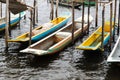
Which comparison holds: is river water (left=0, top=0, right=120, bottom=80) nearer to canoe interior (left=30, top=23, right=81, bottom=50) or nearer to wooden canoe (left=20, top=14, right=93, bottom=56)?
wooden canoe (left=20, top=14, right=93, bottom=56)

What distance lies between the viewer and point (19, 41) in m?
18.8

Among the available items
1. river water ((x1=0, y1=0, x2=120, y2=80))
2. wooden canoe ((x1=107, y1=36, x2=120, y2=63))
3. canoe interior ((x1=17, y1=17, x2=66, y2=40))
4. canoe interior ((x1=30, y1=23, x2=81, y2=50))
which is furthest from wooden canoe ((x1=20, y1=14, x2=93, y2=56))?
wooden canoe ((x1=107, y1=36, x2=120, y2=63))

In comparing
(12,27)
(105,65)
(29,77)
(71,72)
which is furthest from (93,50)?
(12,27)

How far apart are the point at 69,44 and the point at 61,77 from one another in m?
5.05

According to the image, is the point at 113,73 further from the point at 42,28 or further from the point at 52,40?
the point at 42,28

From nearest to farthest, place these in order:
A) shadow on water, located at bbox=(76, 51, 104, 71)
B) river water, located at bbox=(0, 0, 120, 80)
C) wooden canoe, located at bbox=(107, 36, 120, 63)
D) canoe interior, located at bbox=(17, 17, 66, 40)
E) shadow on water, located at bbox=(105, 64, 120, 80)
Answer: wooden canoe, located at bbox=(107, 36, 120, 63), shadow on water, located at bbox=(105, 64, 120, 80), river water, located at bbox=(0, 0, 120, 80), shadow on water, located at bbox=(76, 51, 104, 71), canoe interior, located at bbox=(17, 17, 66, 40)

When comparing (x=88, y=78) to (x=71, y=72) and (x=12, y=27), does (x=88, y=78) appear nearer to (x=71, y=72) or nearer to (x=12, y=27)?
(x=71, y=72)

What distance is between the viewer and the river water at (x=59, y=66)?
15256 mm

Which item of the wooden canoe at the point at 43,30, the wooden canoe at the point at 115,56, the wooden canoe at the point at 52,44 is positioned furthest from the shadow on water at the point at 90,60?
the wooden canoe at the point at 43,30

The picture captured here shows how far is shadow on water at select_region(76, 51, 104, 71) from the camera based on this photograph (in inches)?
642

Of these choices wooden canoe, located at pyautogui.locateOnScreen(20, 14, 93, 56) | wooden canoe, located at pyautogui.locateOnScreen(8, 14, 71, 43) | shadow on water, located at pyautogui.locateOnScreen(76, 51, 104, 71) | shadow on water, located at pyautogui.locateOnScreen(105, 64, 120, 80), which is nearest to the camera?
shadow on water, located at pyautogui.locateOnScreen(105, 64, 120, 80)

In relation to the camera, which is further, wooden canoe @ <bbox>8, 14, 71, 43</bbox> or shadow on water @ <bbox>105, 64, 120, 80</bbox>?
wooden canoe @ <bbox>8, 14, 71, 43</bbox>

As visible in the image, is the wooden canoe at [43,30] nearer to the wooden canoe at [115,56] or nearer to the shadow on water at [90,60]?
the shadow on water at [90,60]

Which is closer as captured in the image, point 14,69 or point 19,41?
point 14,69
